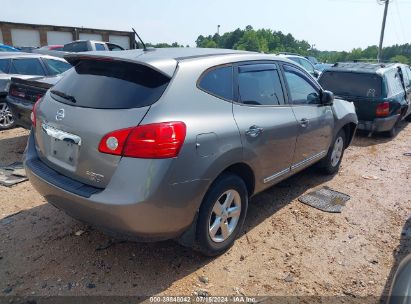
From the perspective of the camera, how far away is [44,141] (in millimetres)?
3002

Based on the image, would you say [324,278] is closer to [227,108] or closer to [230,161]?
[230,161]

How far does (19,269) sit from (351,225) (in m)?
3.35

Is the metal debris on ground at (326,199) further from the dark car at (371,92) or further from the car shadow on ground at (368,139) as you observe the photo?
the dark car at (371,92)

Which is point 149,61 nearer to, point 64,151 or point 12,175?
point 64,151

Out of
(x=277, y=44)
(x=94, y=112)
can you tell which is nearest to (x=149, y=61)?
(x=94, y=112)

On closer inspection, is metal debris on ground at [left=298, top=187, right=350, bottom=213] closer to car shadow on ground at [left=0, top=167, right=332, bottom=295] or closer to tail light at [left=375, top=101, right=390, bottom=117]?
car shadow on ground at [left=0, top=167, right=332, bottom=295]

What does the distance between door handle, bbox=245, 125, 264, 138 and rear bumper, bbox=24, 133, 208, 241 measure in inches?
28.5

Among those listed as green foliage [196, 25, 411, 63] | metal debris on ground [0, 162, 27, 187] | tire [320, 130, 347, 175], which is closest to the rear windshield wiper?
metal debris on ground [0, 162, 27, 187]

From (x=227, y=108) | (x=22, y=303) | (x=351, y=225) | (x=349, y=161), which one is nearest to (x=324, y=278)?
(x=351, y=225)

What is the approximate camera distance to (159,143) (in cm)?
242

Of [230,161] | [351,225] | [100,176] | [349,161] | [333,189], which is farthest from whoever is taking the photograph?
[349,161]

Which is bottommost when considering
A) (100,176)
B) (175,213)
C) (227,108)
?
(175,213)

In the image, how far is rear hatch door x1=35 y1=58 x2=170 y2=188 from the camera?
2.51 metres

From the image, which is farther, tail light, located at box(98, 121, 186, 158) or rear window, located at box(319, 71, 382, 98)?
rear window, located at box(319, 71, 382, 98)
